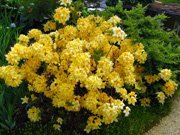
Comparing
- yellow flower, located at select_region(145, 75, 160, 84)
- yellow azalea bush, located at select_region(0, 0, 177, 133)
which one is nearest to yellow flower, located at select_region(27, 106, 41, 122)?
yellow azalea bush, located at select_region(0, 0, 177, 133)

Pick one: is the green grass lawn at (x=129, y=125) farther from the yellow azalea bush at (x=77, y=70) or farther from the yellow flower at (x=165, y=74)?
the yellow flower at (x=165, y=74)

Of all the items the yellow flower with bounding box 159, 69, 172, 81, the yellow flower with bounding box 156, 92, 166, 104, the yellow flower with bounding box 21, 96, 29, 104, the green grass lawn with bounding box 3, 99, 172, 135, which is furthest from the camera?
the yellow flower with bounding box 156, 92, 166, 104

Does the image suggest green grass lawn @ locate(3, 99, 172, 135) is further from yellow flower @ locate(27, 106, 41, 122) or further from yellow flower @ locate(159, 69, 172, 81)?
yellow flower @ locate(159, 69, 172, 81)

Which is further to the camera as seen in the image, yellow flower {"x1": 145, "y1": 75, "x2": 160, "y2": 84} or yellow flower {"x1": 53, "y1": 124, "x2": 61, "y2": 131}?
yellow flower {"x1": 145, "y1": 75, "x2": 160, "y2": 84}

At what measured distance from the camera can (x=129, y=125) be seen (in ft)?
13.5

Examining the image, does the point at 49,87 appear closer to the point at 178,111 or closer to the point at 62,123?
the point at 62,123

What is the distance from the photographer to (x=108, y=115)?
3.38m

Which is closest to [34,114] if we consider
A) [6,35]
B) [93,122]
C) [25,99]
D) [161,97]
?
[25,99]

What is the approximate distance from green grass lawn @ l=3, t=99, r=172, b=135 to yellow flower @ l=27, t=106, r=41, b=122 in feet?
0.49

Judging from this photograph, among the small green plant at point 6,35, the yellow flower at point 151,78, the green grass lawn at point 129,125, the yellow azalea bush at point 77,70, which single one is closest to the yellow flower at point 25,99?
the yellow azalea bush at point 77,70

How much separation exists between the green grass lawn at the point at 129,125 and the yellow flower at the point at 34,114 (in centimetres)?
15

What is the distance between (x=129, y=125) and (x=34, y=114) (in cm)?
99

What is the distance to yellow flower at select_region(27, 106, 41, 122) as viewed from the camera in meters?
3.73

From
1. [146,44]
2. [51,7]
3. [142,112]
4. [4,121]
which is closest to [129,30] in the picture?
[146,44]
